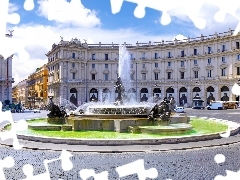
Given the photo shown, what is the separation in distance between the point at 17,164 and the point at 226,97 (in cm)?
7295

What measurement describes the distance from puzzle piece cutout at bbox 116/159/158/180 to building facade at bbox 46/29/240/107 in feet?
233

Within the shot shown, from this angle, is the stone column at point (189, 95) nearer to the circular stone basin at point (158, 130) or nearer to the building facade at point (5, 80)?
the building facade at point (5, 80)

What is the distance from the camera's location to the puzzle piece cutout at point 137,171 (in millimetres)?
10188

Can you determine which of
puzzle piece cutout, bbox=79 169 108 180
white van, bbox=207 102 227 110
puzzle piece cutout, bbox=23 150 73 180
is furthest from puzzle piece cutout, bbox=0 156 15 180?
white van, bbox=207 102 227 110

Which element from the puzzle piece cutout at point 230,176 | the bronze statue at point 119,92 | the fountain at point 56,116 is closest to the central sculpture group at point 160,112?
the fountain at point 56,116

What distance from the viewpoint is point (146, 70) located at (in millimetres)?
90750

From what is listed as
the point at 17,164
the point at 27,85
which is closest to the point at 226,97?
the point at 17,164

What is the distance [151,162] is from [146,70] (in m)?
79.4

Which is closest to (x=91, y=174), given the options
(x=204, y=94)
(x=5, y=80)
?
(x=204, y=94)

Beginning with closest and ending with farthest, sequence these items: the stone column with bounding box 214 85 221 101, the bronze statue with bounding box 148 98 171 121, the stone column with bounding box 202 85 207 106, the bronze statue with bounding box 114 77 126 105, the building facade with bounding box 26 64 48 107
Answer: the bronze statue with bounding box 148 98 171 121 → the bronze statue with bounding box 114 77 126 105 → the stone column with bounding box 214 85 221 101 → the stone column with bounding box 202 85 207 106 → the building facade with bounding box 26 64 48 107

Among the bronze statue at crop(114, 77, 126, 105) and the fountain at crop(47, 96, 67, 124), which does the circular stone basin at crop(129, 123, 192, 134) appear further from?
the bronze statue at crop(114, 77, 126, 105)

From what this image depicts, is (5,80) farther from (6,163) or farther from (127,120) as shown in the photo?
(6,163)

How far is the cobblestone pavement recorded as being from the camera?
1027cm

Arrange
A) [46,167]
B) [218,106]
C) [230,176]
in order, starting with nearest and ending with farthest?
[230,176], [46,167], [218,106]
